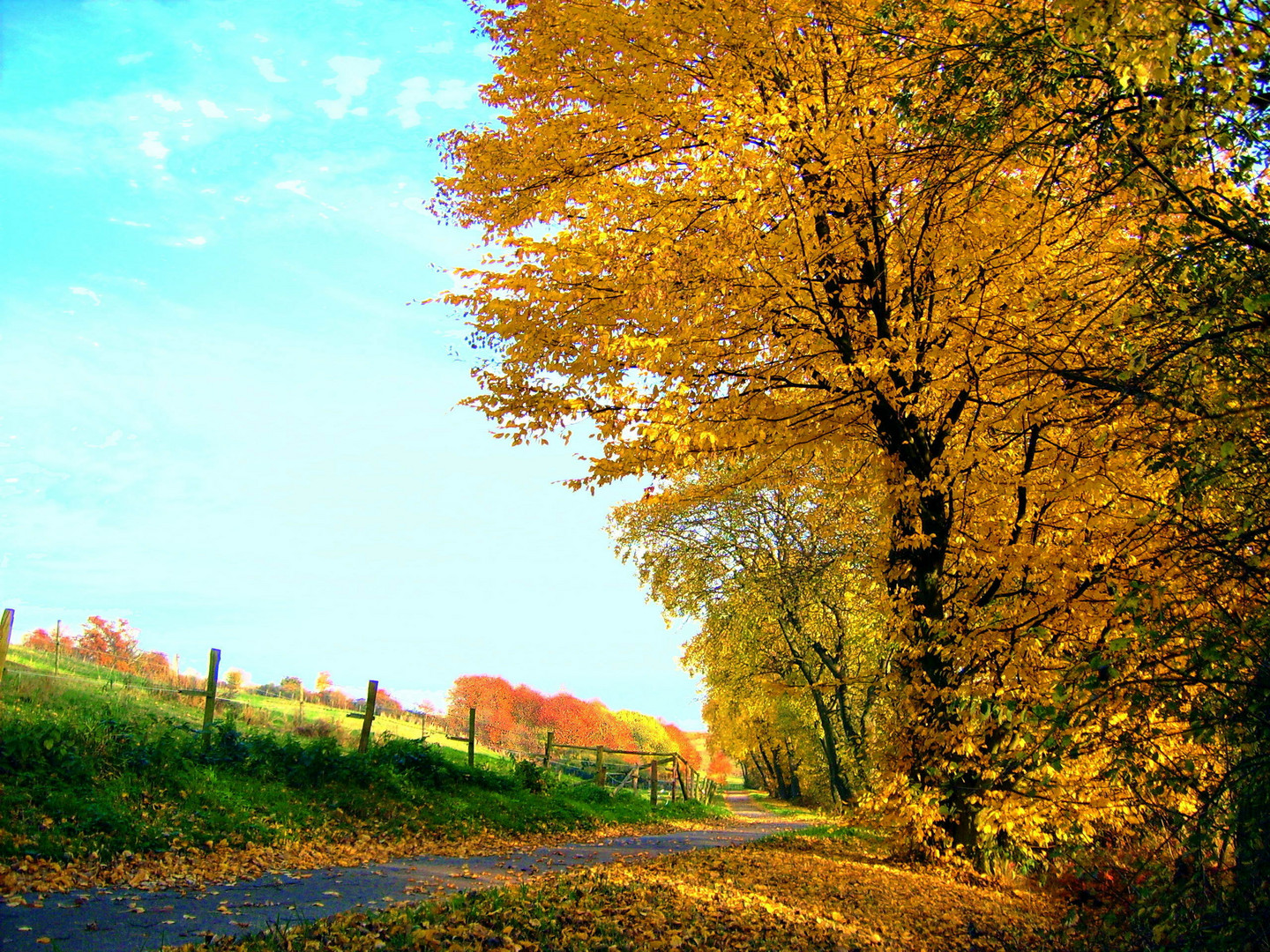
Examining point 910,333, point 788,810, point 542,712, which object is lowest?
point 788,810

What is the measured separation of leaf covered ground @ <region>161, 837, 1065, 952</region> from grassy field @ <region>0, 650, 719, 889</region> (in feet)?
11.3

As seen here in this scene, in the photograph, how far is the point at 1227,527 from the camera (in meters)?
4.67

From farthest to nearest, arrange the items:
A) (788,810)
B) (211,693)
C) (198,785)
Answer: (788,810) < (211,693) < (198,785)

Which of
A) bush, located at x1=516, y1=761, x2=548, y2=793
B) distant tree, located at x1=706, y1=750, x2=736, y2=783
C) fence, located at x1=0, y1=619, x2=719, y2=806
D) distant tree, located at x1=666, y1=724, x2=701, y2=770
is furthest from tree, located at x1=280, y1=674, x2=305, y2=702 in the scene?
distant tree, located at x1=706, y1=750, x2=736, y2=783

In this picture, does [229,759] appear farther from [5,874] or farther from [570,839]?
[570,839]

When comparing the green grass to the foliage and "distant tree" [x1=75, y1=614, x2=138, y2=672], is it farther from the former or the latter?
the foliage

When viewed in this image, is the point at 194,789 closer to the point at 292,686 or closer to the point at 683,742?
the point at 292,686

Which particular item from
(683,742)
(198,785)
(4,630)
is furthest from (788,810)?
(683,742)

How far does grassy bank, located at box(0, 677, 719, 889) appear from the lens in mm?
7328

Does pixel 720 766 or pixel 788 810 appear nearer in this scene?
pixel 788 810

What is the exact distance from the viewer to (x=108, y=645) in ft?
63.1

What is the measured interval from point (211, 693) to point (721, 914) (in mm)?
9046

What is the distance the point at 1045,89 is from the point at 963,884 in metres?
8.05

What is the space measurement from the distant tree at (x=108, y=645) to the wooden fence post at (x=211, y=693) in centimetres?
592
